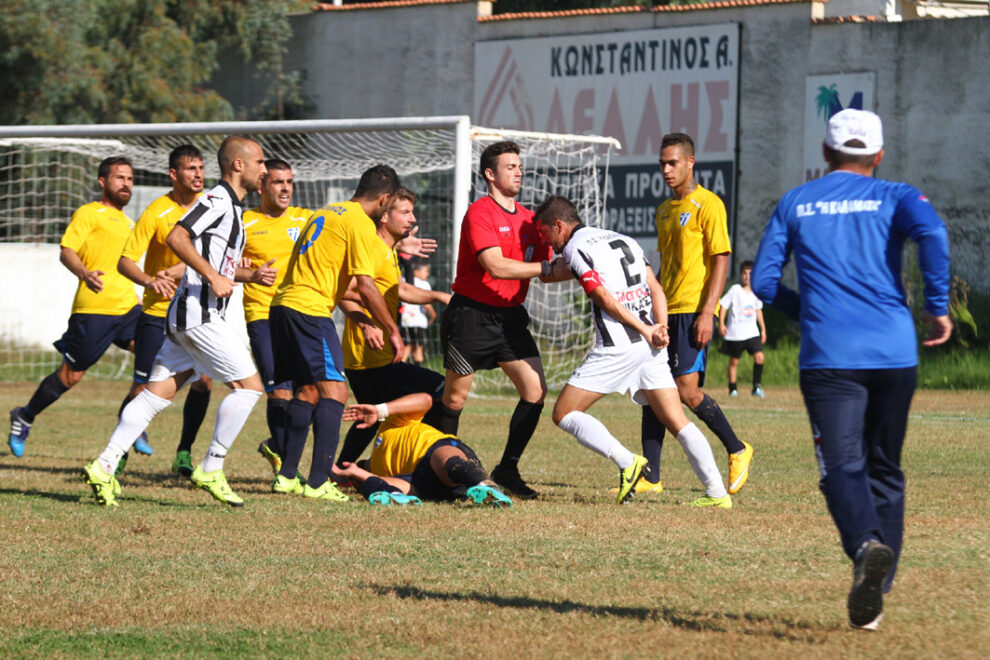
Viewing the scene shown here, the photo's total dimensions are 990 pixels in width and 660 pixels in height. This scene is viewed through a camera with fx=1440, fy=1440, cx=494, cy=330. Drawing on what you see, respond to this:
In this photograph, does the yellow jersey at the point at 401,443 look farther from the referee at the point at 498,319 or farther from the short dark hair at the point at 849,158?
the short dark hair at the point at 849,158

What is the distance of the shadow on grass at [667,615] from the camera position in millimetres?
5246

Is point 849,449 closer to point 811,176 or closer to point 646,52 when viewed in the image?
point 811,176

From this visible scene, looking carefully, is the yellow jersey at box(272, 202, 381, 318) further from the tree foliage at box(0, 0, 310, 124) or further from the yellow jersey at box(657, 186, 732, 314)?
the tree foliage at box(0, 0, 310, 124)

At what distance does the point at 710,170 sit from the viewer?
24.7 meters

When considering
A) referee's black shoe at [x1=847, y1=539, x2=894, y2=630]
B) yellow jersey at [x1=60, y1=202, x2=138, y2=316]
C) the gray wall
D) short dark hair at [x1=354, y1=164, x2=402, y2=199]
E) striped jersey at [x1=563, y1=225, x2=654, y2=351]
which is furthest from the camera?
the gray wall

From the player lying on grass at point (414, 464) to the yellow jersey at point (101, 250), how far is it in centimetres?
368

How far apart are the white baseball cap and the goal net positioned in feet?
39.4

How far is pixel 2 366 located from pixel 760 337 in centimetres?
1123

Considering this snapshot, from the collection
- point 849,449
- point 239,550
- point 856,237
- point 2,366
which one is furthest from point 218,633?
point 2,366

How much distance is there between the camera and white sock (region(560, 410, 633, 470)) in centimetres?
849

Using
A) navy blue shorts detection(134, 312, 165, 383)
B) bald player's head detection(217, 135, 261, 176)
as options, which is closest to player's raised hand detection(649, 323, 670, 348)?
bald player's head detection(217, 135, 261, 176)

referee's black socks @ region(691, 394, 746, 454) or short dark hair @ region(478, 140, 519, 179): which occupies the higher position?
short dark hair @ region(478, 140, 519, 179)

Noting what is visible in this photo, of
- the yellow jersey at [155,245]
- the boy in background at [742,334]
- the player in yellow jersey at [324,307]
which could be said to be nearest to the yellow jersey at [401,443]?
the player in yellow jersey at [324,307]

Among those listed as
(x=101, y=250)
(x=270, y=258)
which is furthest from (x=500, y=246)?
(x=101, y=250)
